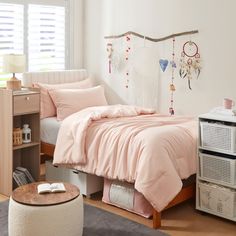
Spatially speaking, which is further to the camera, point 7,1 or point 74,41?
point 74,41

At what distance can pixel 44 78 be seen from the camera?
185 inches

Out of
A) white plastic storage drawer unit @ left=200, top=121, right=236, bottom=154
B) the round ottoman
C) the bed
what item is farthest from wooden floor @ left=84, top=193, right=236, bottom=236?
the round ottoman

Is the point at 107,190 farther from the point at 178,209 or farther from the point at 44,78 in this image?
the point at 44,78

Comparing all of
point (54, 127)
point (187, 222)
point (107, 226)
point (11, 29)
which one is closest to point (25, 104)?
point (54, 127)

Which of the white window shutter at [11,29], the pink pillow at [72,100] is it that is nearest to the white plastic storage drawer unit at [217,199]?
the pink pillow at [72,100]

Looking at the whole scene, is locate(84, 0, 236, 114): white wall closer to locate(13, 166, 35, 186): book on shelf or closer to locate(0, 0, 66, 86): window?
locate(0, 0, 66, 86): window

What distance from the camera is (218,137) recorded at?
337cm

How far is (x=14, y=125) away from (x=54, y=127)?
0.38 meters

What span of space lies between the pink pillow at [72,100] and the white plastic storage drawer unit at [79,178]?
0.56 m

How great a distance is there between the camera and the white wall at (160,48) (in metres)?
4.08

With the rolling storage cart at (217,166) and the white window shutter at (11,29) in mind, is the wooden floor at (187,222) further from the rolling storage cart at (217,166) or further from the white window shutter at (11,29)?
the white window shutter at (11,29)

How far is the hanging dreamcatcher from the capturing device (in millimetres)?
4273

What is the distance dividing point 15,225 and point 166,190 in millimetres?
1144

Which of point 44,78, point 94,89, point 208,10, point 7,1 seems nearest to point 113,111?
point 94,89
